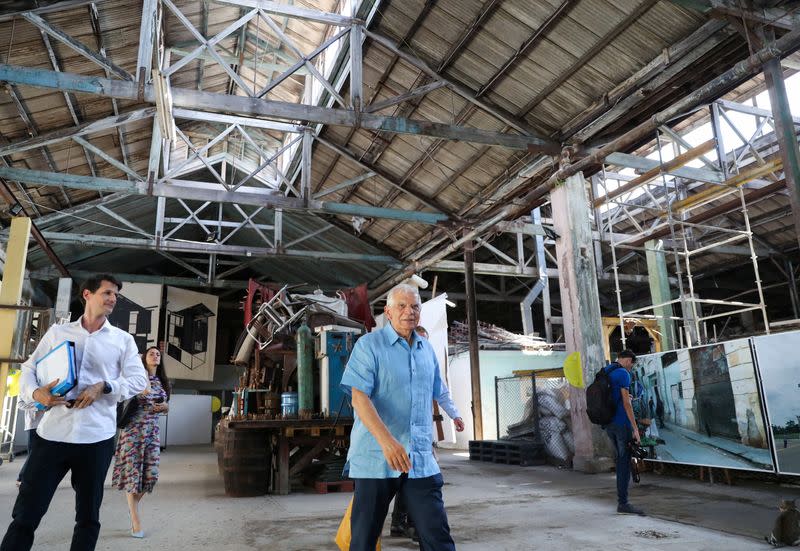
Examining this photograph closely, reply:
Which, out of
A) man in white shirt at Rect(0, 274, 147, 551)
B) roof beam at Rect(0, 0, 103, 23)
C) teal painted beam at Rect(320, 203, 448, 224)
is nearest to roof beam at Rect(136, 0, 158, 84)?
roof beam at Rect(0, 0, 103, 23)

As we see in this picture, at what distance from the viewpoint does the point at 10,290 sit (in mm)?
10758

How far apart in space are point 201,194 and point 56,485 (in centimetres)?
1020

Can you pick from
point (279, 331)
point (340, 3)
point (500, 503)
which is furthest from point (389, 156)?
point (500, 503)

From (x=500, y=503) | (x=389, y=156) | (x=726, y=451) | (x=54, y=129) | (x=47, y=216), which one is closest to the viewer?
(x=500, y=503)

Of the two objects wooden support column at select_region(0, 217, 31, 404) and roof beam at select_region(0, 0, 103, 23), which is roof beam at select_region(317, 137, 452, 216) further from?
wooden support column at select_region(0, 217, 31, 404)

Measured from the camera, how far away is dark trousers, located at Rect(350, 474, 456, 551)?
2.38 m

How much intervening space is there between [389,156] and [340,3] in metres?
3.53

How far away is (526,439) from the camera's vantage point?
10.8 m

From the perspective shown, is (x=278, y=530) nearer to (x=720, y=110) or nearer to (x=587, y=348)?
(x=587, y=348)

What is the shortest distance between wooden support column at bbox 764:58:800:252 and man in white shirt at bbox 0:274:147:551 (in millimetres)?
6733

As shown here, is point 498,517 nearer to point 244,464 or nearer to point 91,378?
point 244,464

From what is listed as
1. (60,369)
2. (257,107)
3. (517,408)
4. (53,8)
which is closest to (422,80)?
(257,107)

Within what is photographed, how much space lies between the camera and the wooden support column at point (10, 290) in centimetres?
1038

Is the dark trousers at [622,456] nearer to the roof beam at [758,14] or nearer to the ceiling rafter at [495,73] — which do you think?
the roof beam at [758,14]
